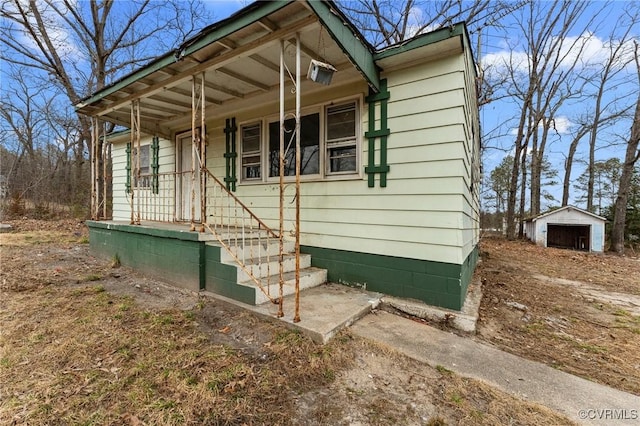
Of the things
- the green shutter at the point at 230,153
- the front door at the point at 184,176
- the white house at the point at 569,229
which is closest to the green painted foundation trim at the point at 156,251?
the front door at the point at 184,176

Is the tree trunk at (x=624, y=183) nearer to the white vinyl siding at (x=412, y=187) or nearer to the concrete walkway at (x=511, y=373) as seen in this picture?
the white vinyl siding at (x=412, y=187)

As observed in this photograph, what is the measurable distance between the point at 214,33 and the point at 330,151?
2021 mm

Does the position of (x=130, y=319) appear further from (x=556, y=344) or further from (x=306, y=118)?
(x=556, y=344)

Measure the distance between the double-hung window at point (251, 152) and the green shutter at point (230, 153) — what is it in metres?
0.19

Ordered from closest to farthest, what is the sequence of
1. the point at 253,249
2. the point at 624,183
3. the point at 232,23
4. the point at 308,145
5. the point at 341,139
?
the point at 232,23 < the point at 253,249 < the point at 341,139 < the point at 308,145 < the point at 624,183

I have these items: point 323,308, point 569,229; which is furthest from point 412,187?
point 569,229

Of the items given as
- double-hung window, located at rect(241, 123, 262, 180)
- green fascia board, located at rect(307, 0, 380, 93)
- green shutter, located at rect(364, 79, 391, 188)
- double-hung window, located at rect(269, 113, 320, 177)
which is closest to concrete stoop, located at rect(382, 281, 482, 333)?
green shutter, located at rect(364, 79, 391, 188)

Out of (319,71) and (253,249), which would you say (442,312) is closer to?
(253,249)

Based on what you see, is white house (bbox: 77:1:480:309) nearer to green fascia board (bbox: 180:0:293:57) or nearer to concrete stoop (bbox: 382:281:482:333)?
green fascia board (bbox: 180:0:293:57)

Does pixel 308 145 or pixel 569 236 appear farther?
pixel 569 236

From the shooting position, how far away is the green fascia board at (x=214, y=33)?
8.48 ft

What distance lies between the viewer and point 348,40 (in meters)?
3.02

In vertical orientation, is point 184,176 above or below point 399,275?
above

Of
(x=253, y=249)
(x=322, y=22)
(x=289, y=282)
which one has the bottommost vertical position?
(x=289, y=282)
